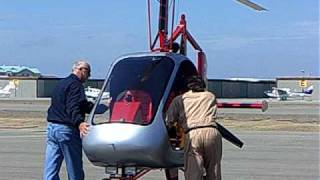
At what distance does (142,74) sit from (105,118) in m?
0.68

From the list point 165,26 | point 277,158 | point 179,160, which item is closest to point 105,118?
point 179,160

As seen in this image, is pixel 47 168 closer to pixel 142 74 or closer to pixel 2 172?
pixel 142 74

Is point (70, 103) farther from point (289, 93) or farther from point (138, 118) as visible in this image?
point (289, 93)

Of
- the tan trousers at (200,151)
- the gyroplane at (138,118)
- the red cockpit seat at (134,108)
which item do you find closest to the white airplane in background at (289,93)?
the gyroplane at (138,118)

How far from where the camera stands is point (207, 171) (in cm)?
873

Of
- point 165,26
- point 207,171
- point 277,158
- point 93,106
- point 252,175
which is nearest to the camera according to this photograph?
point 207,171

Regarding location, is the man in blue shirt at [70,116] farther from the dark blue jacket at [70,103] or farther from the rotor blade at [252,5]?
the rotor blade at [252,5]

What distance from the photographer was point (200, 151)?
28.3ft

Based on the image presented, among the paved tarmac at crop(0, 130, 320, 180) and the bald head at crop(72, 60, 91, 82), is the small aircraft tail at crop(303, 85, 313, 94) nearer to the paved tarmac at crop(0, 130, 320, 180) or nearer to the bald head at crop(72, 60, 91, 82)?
the paved tarmac at crop(0, 130, 320, 180)

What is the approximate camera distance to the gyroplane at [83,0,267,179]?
852 cm

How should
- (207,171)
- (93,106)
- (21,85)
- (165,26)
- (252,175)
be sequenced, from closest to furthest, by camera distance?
(207,171), (93,106), (165,26), (252,175), (21,85)

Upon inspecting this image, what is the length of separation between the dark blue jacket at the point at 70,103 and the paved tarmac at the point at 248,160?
155 inches

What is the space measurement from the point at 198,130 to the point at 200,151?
0.24 meters

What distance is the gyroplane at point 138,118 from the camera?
336 inches
